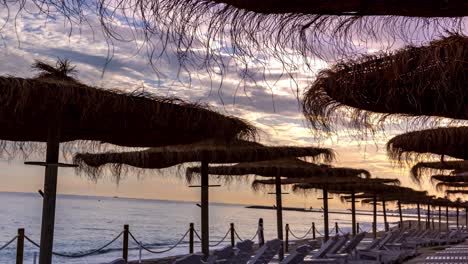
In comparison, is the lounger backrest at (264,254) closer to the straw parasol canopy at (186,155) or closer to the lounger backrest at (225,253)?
the lounger backrest at (225,253)

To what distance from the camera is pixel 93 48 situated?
2.38 m

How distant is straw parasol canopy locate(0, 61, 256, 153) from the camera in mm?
4895

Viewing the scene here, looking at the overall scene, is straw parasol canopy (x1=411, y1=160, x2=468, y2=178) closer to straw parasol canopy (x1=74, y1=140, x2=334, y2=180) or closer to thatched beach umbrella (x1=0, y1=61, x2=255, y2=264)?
straw parasol canopy (x1=74, y1=140, x2=334, y2=180)

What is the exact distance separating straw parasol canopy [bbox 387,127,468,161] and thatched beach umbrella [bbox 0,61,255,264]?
156 cm

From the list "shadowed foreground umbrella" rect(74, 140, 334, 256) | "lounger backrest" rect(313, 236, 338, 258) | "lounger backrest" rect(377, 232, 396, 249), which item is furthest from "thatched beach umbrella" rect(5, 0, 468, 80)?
"lounger backrest" rect(377, 232, 396, 249)

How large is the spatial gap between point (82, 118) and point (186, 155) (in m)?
4.03

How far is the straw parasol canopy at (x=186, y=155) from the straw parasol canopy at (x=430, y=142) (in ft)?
11.4

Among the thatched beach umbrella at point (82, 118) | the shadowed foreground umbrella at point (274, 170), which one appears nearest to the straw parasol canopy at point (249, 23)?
the thatched beach umbrella at point (82, 118)

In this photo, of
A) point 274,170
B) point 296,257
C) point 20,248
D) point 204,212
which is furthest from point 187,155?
point 274,170

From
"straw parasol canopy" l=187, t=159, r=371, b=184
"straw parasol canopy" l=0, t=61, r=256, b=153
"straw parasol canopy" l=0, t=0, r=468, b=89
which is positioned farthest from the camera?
"straw parasol canopy" l=187, t=159, r=371, b=184

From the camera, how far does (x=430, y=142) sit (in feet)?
18.1

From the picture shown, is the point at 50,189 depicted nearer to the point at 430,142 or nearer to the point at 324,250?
Result: the point at 430,142

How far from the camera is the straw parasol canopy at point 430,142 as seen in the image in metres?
5.48

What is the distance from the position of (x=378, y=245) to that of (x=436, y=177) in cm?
218
